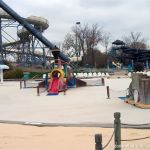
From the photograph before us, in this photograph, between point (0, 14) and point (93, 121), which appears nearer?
point (93, 121)

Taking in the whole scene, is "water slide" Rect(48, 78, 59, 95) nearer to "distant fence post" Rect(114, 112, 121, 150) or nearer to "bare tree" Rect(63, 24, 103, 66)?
"distant fence post" Rect(114, 112, 121, 150)

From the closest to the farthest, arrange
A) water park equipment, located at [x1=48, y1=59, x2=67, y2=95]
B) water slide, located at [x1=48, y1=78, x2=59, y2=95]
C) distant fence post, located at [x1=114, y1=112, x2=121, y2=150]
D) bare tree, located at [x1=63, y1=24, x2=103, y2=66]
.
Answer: distant fence post, located at [x1=114, y1=112, x2=121, y2=150], water slide, located at [x1=48, y1=78, x2=59, y2=95], water park equipment, located at [x1=48, y1=59, x2=67, y2=95], bare tree, located at [x1=63, y1=24, x2=103, y2=66]

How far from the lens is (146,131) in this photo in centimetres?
1398

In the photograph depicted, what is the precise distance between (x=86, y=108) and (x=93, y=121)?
471 cm

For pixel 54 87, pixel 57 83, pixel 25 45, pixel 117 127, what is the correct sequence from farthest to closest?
1. pixel 25 45
2. pixel 57 83
3. pixel 54 87
4. pixel 117 127

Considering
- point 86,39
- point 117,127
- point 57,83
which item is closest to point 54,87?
point 57,83

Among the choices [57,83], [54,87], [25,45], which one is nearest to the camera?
[54,87]

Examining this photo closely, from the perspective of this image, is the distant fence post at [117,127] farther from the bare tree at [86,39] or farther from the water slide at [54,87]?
the bare tree at [86,39]

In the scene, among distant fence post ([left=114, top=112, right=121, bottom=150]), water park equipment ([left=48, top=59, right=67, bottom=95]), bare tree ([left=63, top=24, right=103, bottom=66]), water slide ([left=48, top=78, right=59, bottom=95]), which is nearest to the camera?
distant fence post ([left=114, top=112, right=121, bottom=150])

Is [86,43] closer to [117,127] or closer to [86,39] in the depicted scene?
[86,39]

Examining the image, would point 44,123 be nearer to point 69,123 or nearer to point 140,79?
point 69,123

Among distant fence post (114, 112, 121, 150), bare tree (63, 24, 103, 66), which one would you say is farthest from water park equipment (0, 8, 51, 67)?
distant fence post (114, 112, 121, 150)

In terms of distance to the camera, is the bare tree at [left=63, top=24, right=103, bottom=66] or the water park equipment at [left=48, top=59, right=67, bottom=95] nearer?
the water park equipment at [left=48, top=59, right=67, bottom=95]

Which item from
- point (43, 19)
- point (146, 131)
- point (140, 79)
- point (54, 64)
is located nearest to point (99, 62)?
point (43, 19)
